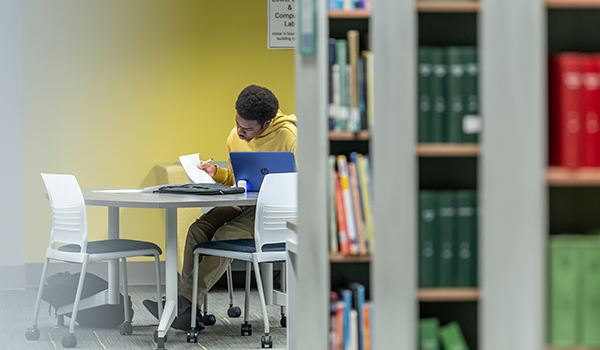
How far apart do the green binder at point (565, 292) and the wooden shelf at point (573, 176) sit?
0.16m

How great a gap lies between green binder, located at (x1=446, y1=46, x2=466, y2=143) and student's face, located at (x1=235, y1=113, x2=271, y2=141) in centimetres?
208

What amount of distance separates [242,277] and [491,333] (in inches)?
122

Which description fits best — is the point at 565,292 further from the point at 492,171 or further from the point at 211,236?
the point at 211,236

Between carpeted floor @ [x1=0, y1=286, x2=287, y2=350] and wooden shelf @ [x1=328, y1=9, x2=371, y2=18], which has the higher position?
wooden shelf @ [x1=328, y1=9, x2=371, y2=18]

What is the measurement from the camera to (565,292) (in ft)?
5.73

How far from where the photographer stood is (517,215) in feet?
5.71

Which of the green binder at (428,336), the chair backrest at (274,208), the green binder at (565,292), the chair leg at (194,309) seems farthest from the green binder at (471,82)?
the chair leg at (194,309)

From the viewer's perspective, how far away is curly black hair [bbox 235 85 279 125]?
3.68m

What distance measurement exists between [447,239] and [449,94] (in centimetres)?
41

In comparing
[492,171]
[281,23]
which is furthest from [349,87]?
[281,23]

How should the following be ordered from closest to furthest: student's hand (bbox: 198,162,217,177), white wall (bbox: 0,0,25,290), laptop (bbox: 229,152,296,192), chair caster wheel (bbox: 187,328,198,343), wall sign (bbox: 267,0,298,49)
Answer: chair caster wheel (bbox: 187,328,198,343), laptop (bbox: 229,152,296,192), student's hand (bbox: 198,162,217,177), white wall (bbox: 0,0,25,290), wall sign (bbox: 267,0,298,49)

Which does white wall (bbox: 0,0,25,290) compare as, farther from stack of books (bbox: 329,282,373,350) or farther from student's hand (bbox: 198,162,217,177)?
stack of books (bbox: 329,282,373,350)

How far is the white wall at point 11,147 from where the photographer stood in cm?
468

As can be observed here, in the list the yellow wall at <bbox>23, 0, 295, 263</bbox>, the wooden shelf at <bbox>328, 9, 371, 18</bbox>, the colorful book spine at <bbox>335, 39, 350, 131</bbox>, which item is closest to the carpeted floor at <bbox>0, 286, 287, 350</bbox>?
the yellow wall at <bbox>23, 0, 295, 263</bbox>
